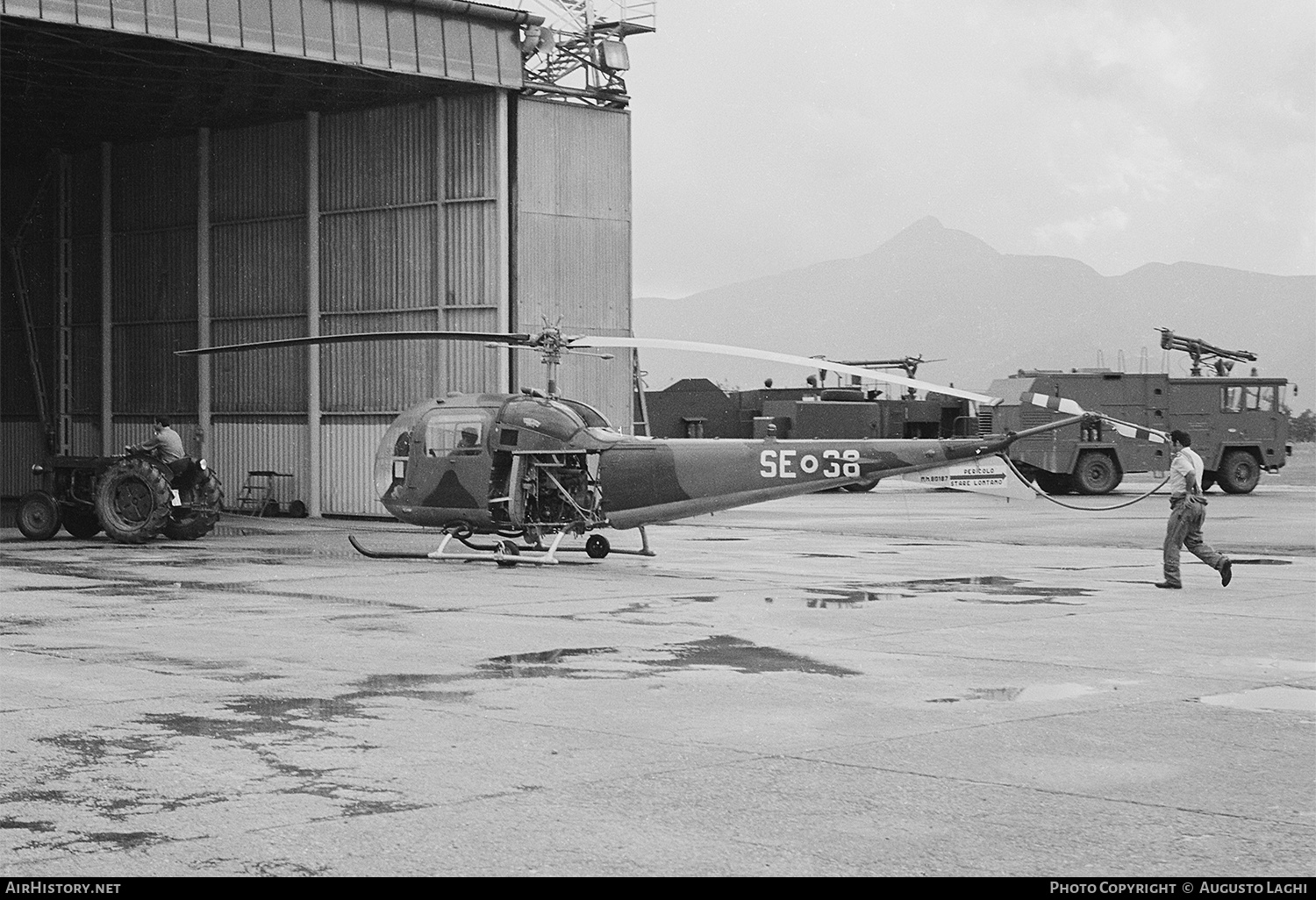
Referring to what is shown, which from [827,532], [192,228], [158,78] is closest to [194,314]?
[192,228]

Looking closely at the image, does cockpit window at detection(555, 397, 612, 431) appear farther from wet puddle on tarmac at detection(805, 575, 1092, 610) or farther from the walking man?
the walking man

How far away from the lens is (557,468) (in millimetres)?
16859

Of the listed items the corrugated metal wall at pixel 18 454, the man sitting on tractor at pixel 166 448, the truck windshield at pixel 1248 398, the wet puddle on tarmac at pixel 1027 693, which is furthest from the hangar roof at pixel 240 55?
the truck windshield at pixel 1248 398

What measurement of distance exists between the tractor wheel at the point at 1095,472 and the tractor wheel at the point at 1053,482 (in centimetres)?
58

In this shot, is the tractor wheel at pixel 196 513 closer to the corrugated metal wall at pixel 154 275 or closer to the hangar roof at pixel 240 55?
the hangar roof at pixel 240 55

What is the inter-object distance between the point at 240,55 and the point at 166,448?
6701 mm

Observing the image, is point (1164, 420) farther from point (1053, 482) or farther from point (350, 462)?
point (350, 462)

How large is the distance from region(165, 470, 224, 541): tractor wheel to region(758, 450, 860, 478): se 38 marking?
861 cm

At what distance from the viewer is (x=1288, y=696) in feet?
28.0

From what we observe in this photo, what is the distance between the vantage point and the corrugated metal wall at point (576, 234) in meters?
25.3

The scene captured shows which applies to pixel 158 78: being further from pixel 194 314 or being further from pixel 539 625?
pixel 539 625

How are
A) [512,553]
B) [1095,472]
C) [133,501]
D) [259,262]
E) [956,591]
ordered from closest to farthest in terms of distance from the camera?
[956,591], [512,553], [133,501], [259,262], [1095,472]

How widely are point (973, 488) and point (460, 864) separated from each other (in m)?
10.5

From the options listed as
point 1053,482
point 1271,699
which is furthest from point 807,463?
point 1053,482
